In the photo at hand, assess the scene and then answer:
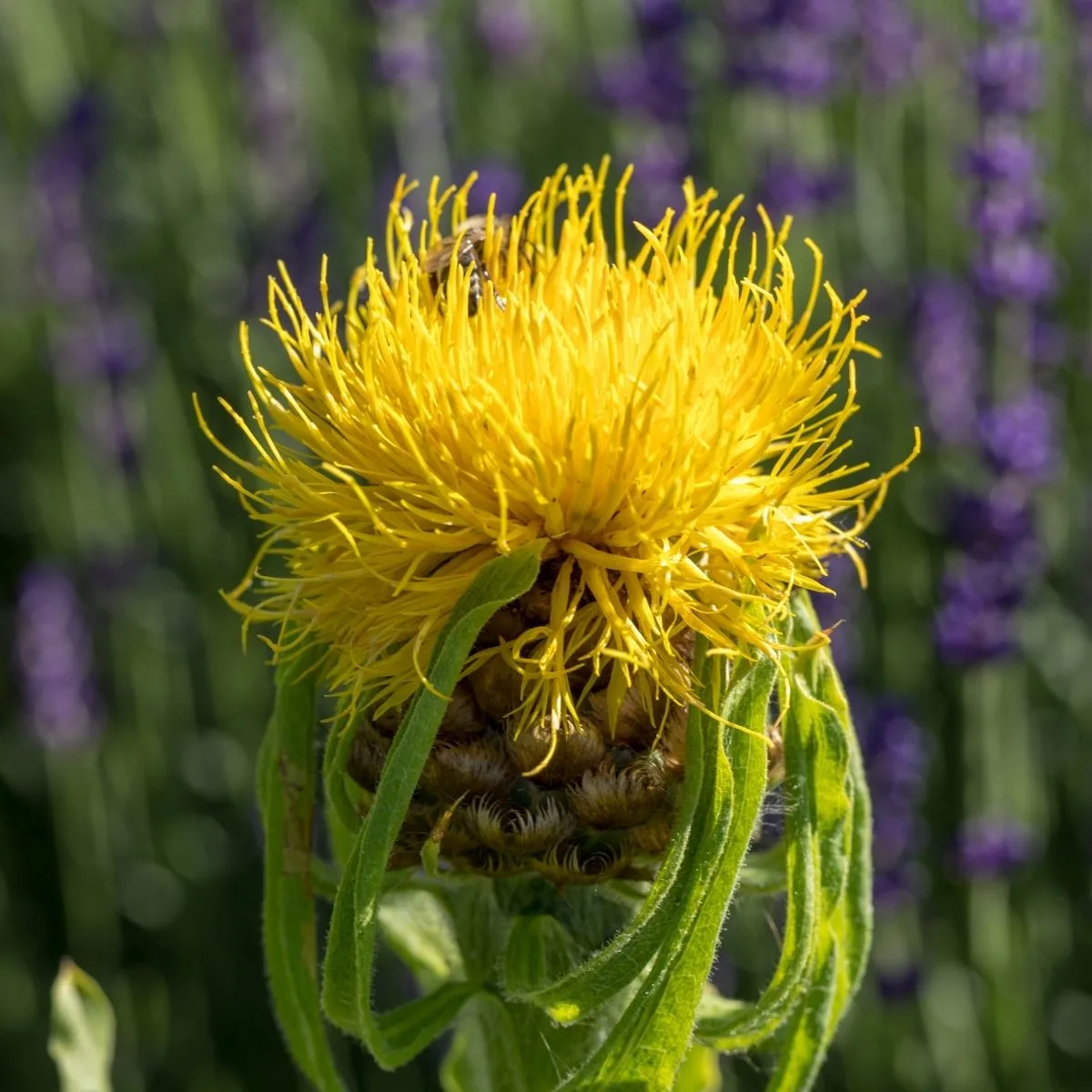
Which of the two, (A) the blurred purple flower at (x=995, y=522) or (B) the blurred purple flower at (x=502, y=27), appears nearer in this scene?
(A) the blurred purple flower at (x=995, y=522)

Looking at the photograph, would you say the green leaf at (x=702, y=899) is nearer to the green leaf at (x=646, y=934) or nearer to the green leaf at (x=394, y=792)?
the green leaf at (x=646, y=934)

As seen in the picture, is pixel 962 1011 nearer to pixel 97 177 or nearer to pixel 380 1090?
pixel 380 1090

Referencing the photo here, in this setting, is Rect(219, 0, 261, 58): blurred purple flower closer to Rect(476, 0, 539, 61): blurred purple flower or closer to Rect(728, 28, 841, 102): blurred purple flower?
Rect(476, 0, 539, 61): blurred purple flower

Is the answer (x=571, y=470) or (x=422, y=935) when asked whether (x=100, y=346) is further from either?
(x=571, y=470)

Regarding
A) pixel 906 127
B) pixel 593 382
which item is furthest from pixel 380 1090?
pixel 906 127

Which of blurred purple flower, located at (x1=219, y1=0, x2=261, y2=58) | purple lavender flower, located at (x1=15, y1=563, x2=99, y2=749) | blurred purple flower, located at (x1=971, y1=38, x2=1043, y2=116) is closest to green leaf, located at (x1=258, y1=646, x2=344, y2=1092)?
purple lavender flower, located at (x1=15, y1=563, x2=99, y2=749)

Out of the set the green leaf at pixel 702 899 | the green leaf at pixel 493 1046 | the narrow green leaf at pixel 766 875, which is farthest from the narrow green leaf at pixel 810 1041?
the green leaf at pixel 493 1046
